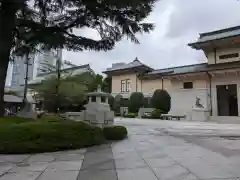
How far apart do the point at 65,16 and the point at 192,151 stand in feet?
23.7

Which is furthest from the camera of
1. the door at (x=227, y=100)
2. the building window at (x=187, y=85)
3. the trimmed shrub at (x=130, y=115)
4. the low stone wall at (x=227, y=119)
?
the trimmed shrub at (x=130, y=115)

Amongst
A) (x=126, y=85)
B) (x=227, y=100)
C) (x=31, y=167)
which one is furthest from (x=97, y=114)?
(x=126, y=85)

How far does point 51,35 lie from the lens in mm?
9773

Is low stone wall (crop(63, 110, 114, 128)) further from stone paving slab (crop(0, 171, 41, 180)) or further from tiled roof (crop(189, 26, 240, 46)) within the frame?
tiled roof (crop(189, 26, 240, 46))

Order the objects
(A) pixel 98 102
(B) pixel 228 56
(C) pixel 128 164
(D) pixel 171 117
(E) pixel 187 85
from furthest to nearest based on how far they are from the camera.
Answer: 1. (E) pixel 187 85
2. (D) pixel 171 117
3. (B) pixel 228 56
4. (A) pixel 98 102
5. (C) pixel 128 164

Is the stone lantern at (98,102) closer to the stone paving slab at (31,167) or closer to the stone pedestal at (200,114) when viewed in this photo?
the stone paving slab at (31,167)

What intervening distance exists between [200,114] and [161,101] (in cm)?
642

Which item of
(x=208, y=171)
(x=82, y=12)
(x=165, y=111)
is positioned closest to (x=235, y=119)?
(x=165, y=111)

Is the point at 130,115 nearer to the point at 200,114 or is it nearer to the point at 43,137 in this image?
the point at 200,114

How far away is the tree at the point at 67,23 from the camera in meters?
9.70

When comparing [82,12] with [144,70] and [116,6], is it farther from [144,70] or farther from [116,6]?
[144,70]

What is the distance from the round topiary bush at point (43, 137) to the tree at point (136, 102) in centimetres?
2368

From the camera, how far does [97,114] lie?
457 inches

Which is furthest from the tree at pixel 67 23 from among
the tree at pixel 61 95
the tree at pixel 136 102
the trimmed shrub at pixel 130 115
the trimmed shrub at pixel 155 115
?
the tree at pixel 136 102
